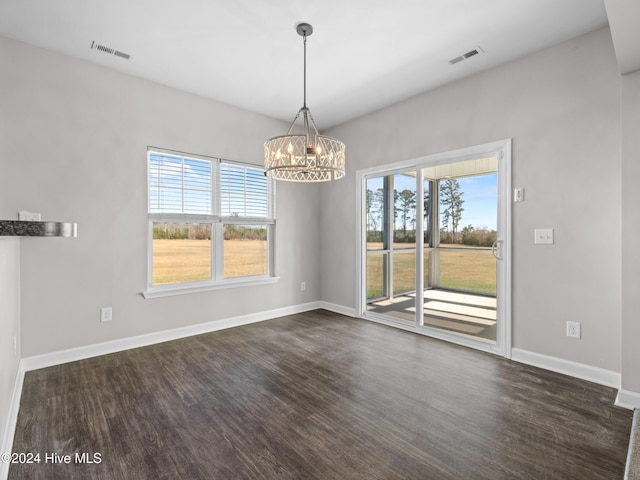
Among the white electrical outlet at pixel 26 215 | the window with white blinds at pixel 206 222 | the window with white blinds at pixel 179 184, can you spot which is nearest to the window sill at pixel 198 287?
the window with white blinds at pixel 206 222

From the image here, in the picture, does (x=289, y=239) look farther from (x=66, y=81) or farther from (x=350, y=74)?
(x=66, y=81)

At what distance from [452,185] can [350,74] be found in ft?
5.43

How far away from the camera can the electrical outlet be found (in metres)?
2.73

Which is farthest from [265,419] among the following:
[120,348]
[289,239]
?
[289,239]

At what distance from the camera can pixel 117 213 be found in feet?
10.9

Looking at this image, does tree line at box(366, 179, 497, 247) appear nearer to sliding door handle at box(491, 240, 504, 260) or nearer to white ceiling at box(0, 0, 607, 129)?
sliding door handle at box(491, 240, 504, 260)

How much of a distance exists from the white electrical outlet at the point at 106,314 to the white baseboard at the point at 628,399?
4335 mm

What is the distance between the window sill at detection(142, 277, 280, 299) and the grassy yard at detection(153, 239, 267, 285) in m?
0.09

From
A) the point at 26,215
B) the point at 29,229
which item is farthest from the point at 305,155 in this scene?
the point at 26,215

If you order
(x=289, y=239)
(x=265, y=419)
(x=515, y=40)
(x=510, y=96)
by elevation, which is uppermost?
(x=515, y=40)

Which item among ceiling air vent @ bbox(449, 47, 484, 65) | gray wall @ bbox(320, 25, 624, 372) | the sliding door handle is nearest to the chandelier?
ceiling air vent @ bbox(449, 47, 484, 65)

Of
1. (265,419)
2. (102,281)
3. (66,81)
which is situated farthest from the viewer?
(102,281)

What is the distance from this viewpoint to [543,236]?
2.91 meters

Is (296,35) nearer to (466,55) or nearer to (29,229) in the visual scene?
(466,55)
